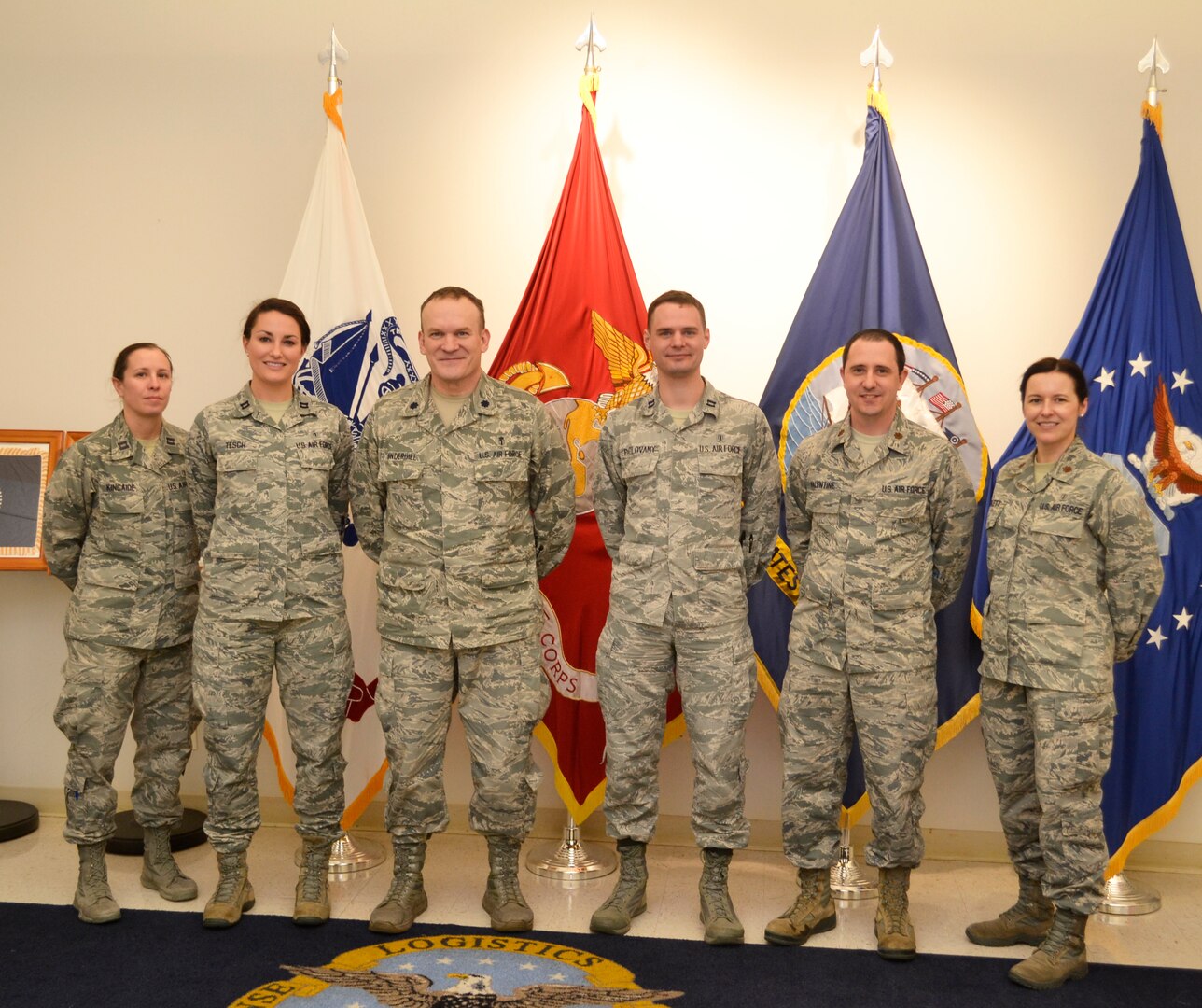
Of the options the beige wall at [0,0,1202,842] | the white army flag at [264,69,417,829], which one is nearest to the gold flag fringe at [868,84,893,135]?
the beige wall at [0,0,1202,842]

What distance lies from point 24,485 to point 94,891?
5.40ft

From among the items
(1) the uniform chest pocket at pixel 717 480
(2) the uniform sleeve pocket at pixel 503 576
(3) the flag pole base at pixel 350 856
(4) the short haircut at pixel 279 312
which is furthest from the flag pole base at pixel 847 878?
(4) the short haircut at pixel 279 312

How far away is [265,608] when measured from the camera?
3.28 metres

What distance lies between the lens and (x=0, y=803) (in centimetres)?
438

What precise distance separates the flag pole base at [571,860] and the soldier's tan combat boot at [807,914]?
727mm

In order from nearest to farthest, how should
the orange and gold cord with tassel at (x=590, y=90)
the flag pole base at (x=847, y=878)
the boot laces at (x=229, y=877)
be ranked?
the boot laces at (x=229, y=877) < the flag pole base at (x=847, y=878) < the orange and gold cord with tassel at (x=590, y=90)

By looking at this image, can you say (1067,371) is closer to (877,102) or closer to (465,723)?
(877,102)

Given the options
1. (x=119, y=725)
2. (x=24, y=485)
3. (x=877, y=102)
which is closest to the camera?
(x=119, y=725)

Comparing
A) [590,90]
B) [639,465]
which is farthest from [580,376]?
[590,90]

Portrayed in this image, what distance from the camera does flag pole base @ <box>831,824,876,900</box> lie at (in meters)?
3.69

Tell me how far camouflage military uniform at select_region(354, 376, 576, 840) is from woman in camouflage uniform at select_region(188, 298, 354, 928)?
160mm

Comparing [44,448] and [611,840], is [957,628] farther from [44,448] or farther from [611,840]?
[44,448]

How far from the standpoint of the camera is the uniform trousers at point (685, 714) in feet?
10.8

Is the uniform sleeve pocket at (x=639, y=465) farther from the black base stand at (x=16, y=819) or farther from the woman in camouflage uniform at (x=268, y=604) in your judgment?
the black base stand at (x=16, y=819)
